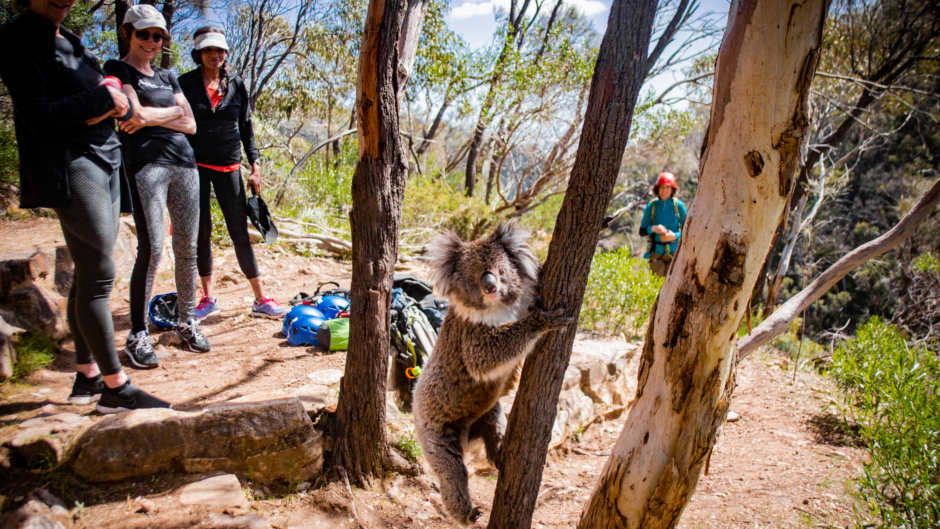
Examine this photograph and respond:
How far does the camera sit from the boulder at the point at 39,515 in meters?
1.61

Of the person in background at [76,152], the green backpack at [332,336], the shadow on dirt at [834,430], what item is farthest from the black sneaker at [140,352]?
the shadow on dirt at [834,430]

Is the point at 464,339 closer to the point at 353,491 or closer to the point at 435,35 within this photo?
the point at 353,491

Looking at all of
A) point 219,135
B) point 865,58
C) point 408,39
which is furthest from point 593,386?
point 865,58

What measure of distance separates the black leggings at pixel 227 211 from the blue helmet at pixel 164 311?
0.40m

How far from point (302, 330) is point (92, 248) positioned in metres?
1.78

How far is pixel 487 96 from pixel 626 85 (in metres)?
7.22

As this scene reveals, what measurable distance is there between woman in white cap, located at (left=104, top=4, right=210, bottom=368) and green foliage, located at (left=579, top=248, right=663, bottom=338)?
388 cm

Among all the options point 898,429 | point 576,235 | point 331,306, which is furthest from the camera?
point 331,306

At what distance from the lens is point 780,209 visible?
4.46ft

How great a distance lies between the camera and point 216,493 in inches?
82.8

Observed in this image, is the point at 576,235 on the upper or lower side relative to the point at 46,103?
lower

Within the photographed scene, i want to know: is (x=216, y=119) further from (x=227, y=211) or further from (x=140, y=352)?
(x=140, y=352)

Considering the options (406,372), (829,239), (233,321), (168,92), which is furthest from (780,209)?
(829,239)

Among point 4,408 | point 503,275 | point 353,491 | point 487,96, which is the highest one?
point 487,96
